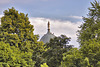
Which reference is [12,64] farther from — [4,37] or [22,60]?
[4,37]

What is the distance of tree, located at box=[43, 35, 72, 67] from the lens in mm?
24203

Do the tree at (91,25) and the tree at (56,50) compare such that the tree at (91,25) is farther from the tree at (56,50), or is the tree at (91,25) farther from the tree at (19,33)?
the tree at (19,33)

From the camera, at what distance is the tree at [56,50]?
24.2 meters

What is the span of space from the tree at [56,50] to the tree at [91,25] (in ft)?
8.43

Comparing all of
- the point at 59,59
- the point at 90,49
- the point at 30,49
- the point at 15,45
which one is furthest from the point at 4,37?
the point at 90,49

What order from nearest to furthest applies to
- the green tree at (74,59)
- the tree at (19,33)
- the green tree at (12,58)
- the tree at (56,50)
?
1. the green tree at (74,59)
2. the tree at (56,50)
3. the green tree at (12,58)
4. the tree at (19,33)

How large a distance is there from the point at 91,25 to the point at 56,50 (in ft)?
17.0

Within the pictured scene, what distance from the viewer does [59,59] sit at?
80.3 feet

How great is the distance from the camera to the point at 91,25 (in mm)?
22391

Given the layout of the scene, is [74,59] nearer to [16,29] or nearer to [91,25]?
[91,25]

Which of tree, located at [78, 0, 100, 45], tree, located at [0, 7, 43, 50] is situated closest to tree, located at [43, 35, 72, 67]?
tree, located at [78, 0, 100, 45]

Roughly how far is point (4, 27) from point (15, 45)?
143 inches

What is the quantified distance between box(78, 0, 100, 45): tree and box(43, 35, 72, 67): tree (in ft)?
8.43

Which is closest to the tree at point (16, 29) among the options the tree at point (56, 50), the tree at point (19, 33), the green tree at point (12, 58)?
the tree at point (19, 33)
